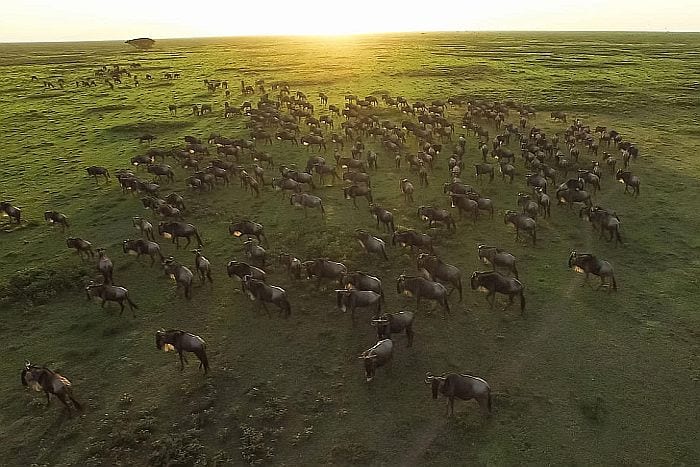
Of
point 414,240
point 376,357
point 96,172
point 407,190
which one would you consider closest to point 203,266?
point 376,357

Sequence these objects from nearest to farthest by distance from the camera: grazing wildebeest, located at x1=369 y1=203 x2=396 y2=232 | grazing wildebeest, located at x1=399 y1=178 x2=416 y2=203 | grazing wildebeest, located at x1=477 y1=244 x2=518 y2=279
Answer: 1. grazing wildebeest, located at x1=477 y1=244 x2=518 y2=279
2. grazing wildebeest, located at x1=369 y1=203 x2=396 y2=232
3. grazing wildebeest, located at x1=399 y1=178 x2=416 y2=203

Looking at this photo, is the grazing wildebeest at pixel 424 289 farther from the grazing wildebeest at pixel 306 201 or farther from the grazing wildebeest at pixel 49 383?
the grazing wildebeest at pixel 49 383

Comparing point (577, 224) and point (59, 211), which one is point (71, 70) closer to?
point (59, 211)

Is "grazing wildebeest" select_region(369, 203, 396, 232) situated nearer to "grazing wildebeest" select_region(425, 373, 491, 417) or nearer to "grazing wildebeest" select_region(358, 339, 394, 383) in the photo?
"grazing wildebeest" select_region(358, 339, 394, 383)

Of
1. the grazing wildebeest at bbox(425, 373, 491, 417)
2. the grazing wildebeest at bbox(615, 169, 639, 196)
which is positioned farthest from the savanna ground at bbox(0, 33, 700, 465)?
the grazing wildebeest at bbox(615, 169, 639, 196)

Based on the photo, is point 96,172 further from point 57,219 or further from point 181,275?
point 181,275

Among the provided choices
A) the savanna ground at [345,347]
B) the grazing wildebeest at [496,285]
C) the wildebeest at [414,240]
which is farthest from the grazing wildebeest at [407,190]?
the grazing wildebeest at [496,285]
